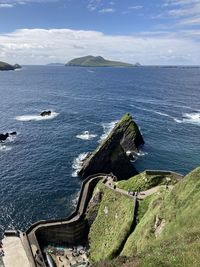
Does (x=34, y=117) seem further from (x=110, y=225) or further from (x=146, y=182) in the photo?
(x=110, y=225)

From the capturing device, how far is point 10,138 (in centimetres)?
12212

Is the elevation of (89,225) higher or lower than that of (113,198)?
lower

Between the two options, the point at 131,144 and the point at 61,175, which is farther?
the point at 131,144

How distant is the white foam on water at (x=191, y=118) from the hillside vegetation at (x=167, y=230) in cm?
8687

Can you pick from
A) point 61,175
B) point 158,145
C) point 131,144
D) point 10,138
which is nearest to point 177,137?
point 158,145

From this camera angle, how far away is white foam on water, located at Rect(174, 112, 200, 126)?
145 meters

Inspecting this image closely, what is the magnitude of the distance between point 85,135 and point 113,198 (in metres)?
57.6

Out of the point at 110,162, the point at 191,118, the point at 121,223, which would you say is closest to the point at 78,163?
the point at 110,162

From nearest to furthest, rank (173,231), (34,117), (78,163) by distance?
(173,231), (78,163), (34,117)

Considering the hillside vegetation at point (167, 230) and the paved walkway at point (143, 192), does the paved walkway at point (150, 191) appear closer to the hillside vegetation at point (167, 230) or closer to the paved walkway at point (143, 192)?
the paved walkway at point (143, 192)

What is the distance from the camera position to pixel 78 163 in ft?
324

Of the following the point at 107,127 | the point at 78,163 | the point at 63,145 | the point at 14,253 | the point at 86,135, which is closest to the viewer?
the point at 14,253

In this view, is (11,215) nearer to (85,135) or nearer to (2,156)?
(2,156)

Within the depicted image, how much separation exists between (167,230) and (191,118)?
10963cm
